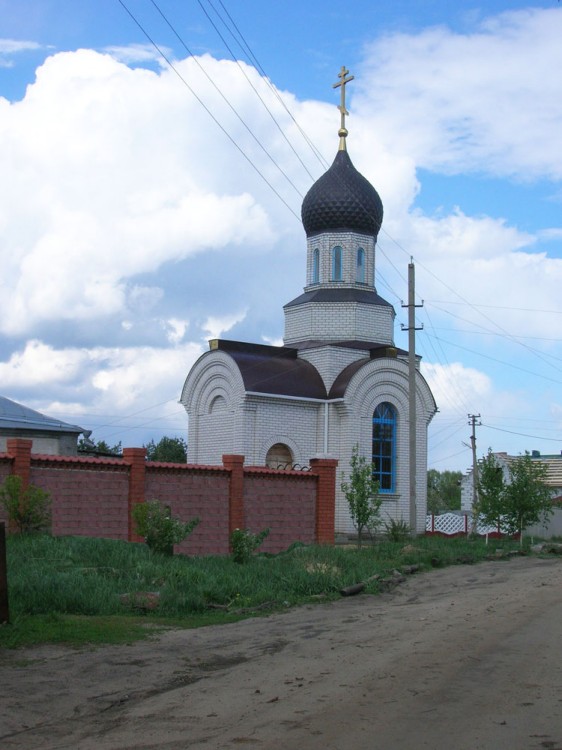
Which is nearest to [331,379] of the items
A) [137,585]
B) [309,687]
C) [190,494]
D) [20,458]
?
[190,494]

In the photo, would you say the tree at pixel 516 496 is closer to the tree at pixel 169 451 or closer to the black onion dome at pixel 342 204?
the black onion dome at pixel 342 204

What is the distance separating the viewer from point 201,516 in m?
20.2

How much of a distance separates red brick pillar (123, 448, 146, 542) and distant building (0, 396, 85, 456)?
655cm

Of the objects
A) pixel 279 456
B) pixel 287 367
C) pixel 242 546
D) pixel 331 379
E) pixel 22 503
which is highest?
pixel 287 367

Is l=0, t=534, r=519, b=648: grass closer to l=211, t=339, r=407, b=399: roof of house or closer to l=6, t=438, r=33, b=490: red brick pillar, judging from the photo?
l=6, t=438, r=33, b=490: red brick pillar

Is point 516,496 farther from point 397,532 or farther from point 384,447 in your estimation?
point 384,447

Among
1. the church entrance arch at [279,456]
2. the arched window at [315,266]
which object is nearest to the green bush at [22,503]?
the church entrance arch at [279,456]

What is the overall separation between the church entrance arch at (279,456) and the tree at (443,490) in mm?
34731

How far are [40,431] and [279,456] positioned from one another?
21.5ft

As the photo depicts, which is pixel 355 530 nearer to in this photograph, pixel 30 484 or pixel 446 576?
pixel 446 576

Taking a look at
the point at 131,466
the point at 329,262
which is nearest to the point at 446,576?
the point at 131,466

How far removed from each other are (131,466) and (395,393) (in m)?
11.2

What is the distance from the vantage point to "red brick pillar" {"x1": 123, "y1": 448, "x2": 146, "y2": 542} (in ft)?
62.4

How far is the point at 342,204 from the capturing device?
97.1 feet
